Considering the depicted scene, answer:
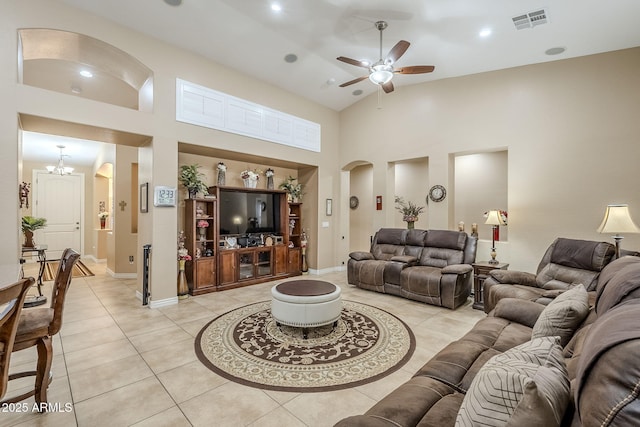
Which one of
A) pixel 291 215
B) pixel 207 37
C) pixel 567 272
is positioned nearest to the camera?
pixel 567 272

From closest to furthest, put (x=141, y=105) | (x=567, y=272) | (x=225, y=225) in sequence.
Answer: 1. (x=567, y=272)
2. (x=141, y=105)
3. (x=225, y=225)

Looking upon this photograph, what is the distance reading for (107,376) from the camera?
252 centimetres

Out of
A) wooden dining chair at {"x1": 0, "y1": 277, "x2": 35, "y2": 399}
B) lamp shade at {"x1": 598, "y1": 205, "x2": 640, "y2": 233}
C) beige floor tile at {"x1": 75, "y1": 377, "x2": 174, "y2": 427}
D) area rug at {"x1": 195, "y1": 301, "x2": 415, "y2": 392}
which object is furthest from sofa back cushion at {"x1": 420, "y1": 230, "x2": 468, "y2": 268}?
wooden dining chair at {"x1": 0, "y1": 277, "x2": 35, "y2": 399}

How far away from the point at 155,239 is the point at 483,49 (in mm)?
5712

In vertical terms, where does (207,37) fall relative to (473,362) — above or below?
above

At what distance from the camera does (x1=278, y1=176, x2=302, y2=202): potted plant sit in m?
6.45

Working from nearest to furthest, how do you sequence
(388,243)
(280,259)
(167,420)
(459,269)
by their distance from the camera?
(167,420)
(459,269)
(388,243)
(280,259)

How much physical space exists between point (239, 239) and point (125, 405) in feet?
12.2

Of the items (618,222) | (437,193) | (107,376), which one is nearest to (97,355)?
(107,376)

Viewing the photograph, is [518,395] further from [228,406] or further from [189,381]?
[189,381]

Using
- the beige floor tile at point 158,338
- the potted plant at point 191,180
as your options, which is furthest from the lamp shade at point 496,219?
the potted plant at point 191,180

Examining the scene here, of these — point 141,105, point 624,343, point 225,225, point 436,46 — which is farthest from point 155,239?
point 436,46

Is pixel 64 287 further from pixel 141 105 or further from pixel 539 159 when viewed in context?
pixel 539 159

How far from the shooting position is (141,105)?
15.2 ft
